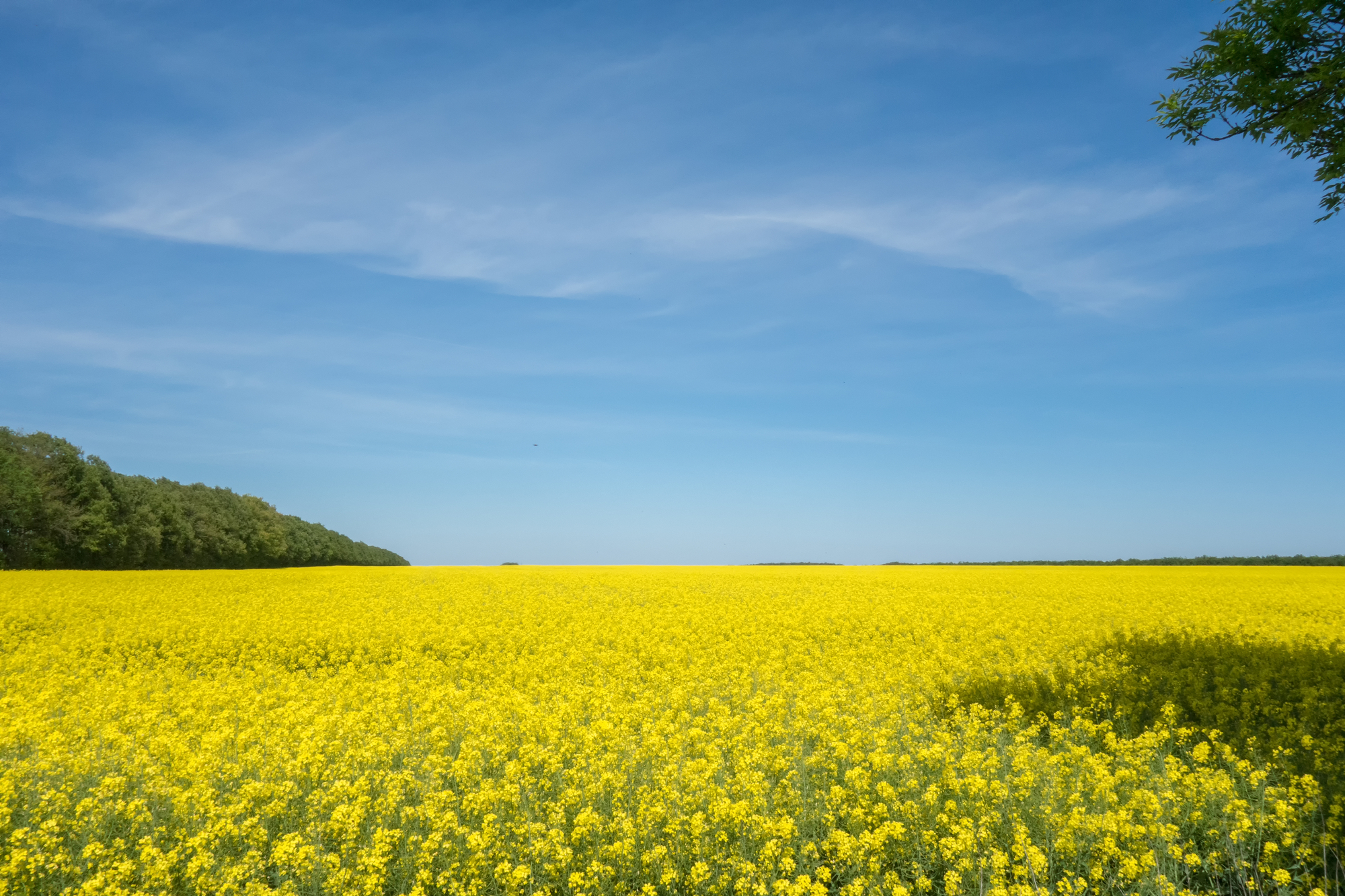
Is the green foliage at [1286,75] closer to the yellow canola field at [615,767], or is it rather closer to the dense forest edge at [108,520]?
the yellow canola field at [615,767]

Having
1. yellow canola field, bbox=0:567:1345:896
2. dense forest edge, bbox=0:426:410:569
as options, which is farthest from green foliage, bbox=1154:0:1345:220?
dense forest edge, bbox=0:426:410:569

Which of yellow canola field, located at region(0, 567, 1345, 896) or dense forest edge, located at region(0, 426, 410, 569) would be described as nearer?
yellow canola field, located at region(0, 567, 1345, 896)

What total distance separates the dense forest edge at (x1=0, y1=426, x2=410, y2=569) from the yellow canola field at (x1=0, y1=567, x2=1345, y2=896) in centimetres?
4166

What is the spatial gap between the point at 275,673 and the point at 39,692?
3.76 m

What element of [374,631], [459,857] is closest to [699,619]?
[374,631]

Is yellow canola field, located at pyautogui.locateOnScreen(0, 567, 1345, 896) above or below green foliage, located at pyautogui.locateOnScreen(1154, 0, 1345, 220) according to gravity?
below

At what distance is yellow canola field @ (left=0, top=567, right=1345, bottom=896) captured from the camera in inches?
246

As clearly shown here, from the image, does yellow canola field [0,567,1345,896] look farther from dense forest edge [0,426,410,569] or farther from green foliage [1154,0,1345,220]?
dense forest edge [0,426,410,569]

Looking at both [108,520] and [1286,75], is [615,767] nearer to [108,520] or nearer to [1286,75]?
[1286,75]

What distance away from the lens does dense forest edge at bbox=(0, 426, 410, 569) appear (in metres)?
49.4

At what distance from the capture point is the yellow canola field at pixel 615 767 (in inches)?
246

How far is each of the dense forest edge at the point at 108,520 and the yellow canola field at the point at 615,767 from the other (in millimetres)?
41664

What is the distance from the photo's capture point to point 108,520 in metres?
55.6

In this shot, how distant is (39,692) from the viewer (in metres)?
12.7
